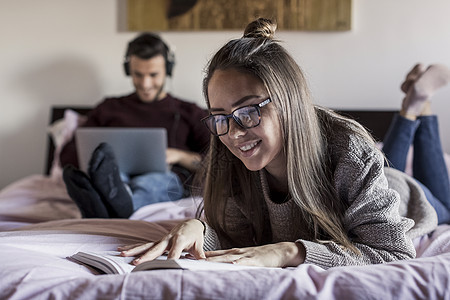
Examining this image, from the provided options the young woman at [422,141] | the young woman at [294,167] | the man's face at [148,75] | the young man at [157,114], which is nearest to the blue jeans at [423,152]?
the young woman at [422,141]

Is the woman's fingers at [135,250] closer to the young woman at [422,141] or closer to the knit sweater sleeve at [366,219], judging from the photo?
the knit sweater sleeve at [366,219]

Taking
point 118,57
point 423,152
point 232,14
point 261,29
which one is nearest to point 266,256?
point 261,29

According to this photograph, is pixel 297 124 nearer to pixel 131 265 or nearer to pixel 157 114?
pixel 131 265

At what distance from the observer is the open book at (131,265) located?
86cm

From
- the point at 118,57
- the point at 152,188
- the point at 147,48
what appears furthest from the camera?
the point at 118,57

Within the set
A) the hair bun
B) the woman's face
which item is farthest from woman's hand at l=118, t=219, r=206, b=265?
the hair bun

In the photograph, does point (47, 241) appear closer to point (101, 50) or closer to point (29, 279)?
point (29, 279)

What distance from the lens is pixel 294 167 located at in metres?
1.06

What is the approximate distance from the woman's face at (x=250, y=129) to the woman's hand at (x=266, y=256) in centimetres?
16

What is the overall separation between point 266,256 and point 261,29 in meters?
0.47

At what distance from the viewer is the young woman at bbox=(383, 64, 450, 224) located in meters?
1.69

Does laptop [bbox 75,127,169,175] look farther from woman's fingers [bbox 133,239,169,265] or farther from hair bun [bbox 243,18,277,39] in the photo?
woman's fingers [bbox 133,239,169,265]

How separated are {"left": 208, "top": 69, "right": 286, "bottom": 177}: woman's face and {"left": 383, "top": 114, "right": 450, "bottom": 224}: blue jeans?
75cm

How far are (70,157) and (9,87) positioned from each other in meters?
0.75
